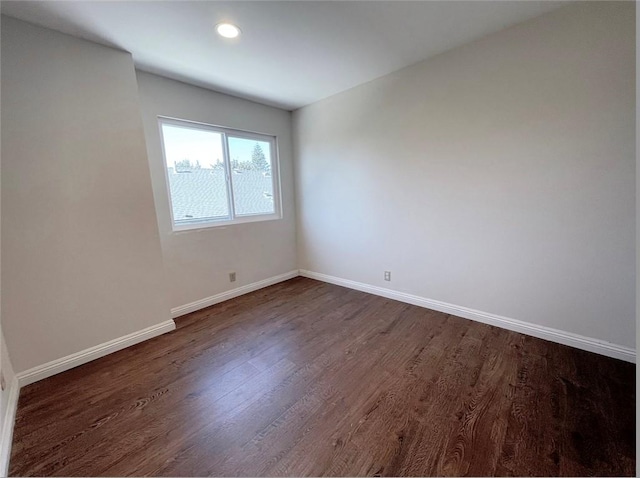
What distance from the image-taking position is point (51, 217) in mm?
1832

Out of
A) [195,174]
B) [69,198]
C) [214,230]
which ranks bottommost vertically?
[214,230]

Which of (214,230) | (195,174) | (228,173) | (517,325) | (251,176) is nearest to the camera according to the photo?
(517,325)

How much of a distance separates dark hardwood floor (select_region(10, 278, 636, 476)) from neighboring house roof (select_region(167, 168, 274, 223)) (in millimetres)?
1329

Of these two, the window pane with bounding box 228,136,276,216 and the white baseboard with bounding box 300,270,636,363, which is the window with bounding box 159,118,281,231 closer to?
the window pane with bounding box 228,136,276,216

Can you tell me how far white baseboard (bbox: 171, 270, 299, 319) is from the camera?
2811 mm

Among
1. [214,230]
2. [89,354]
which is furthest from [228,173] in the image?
[89,354]

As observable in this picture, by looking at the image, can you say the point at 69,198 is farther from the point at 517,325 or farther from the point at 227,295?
the point at 517,325

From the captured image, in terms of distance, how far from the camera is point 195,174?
2.87 m

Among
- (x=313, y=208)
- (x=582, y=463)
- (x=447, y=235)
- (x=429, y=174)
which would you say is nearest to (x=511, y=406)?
(x=582, y=463)

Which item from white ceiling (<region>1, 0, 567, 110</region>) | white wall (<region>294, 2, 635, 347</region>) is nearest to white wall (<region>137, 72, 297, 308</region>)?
white ceiling (<region>1, 0, 567, 110</region>)

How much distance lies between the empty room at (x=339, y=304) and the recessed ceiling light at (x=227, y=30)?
0.5 inches

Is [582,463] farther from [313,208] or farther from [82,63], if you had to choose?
[82,63]

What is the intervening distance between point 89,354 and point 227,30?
104 inches

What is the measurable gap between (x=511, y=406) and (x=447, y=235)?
1.45 meters
